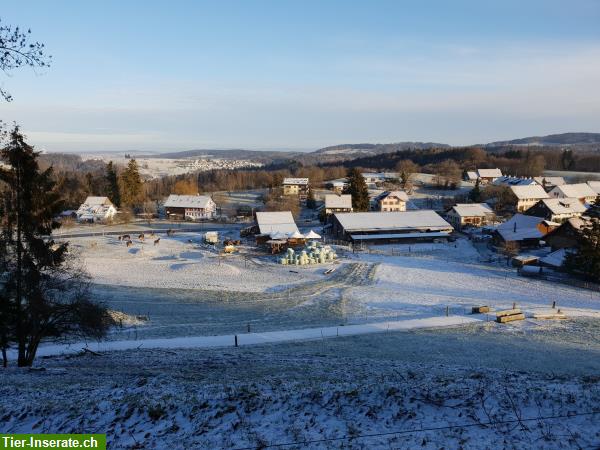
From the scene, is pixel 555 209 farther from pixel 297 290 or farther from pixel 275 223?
pixel 297 290

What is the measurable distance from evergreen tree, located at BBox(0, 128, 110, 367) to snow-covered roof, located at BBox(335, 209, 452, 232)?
36.0 metres

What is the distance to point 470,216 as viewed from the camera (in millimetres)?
55250

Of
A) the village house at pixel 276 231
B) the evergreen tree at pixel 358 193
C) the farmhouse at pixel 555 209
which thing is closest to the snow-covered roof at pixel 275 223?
the village house at pixel 276 231

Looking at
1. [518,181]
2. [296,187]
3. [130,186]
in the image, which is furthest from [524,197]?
[130,186]

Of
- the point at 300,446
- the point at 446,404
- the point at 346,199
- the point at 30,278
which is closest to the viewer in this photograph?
the point at 300,446

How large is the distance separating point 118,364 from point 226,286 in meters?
17.2

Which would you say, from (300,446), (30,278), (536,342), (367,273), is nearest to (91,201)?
(367,273)

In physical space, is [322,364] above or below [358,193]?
below

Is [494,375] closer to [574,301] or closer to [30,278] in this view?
[30,278]

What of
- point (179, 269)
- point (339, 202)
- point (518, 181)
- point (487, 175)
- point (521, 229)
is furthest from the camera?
point (487, 175)

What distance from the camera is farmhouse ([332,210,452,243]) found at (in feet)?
156

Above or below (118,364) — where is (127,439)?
above

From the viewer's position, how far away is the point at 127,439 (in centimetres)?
795

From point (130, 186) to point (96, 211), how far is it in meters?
8.53
